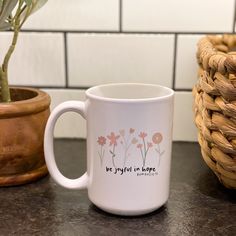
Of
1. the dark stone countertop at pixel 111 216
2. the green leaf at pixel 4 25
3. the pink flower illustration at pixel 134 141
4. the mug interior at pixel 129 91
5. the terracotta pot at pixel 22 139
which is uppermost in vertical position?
the green leaf at pixel 4 25

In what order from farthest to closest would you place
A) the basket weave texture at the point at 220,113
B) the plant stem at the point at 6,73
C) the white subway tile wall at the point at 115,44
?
1. the white subway tile wall at the point at 115,44
2. the plant stem at the point at 6,73
3. the basket weave texture at the point at 220,113

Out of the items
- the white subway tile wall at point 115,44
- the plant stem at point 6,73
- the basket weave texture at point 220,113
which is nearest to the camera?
the basket weave texture at point 220,113

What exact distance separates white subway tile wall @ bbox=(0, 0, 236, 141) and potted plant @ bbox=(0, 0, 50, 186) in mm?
121

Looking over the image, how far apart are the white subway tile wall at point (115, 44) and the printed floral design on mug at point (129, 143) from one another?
0.87 ft

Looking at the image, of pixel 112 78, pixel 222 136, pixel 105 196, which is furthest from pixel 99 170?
pixel 112 78

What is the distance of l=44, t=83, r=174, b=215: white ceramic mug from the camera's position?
45 centimetres

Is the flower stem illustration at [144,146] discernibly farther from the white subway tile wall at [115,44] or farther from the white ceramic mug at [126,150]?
the white subway tile wall at [115,44]

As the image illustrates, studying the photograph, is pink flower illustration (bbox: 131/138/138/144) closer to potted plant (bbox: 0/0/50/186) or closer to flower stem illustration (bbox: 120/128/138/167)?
flower stem illustration (bbox: 120/128/138/167)

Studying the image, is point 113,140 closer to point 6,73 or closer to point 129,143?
point 129,143

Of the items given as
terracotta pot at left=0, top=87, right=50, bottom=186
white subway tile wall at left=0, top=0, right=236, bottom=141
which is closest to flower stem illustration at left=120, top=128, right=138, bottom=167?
terracotta pot at left=0, top=87, right=50, bottom=186

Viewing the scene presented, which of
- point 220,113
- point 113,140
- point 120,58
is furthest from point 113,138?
point 120,58

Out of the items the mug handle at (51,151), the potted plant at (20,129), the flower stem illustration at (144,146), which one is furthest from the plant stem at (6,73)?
the flower stem illustration at (144,146)

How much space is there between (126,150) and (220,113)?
113 millimetres

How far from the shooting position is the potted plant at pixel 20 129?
54cm
